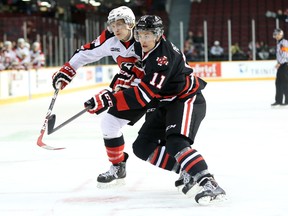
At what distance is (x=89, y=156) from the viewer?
17.8 ft

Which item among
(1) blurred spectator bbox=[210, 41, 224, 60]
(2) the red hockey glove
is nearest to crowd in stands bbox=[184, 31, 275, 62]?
(1) blurred spectator bbox=[210, 41, 224, 60]

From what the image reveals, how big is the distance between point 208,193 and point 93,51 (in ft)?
4.07

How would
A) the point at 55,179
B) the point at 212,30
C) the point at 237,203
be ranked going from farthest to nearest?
the point at 212,30 → the point at 55,179 → the point at 237,203

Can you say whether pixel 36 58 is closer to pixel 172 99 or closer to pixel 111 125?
pixel 111 125

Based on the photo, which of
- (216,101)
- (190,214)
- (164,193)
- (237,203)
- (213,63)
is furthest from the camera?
(213,63)

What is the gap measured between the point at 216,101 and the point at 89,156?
22.1 feet

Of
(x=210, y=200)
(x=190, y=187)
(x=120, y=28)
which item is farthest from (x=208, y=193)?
(x=120, y=28)

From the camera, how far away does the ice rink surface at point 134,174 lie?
3381mm

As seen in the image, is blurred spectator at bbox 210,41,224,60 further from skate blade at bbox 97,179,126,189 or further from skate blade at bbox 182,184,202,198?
skate blade at bbox 182,184,202,198

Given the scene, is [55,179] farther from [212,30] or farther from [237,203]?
[212,30]

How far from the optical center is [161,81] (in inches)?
132

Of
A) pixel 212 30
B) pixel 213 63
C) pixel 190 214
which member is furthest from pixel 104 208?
pixel 212 30

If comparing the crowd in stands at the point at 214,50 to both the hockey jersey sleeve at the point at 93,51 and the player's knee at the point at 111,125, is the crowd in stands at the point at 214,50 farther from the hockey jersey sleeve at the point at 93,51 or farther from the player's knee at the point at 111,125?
the player's knee at the point at 111,125

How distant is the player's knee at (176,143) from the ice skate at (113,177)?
616 mm
